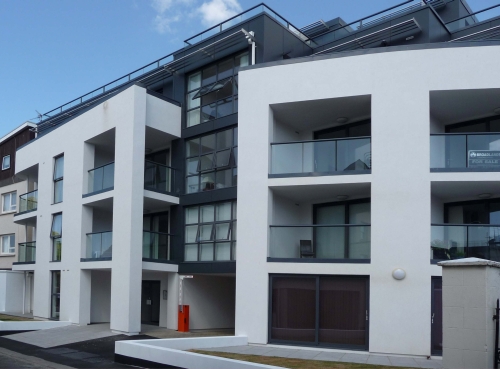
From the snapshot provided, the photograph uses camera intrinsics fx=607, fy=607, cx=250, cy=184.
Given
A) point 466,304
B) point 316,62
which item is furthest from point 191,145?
point 466,304

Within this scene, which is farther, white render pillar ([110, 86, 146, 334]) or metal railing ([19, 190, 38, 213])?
metal railing ([19, 190, 38, 213])

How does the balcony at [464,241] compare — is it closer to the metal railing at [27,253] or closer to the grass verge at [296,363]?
the grass verge at [296,363]

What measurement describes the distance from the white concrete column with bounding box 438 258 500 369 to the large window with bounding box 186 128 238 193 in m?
10.5

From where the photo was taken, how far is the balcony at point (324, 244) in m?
17.2

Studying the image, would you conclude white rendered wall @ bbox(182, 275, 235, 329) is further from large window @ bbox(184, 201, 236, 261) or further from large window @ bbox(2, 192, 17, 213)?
large window @ bbox(2, 192, 17, 213)

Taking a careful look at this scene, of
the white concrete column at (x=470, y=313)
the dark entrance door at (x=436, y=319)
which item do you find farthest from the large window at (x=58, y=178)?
the white concrete column at (x=470, y=313)

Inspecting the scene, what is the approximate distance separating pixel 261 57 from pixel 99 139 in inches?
295

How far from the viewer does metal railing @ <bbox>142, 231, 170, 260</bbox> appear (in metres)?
21.1

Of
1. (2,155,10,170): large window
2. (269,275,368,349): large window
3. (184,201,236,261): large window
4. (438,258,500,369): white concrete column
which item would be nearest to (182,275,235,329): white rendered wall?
(184,201,236,261): large window

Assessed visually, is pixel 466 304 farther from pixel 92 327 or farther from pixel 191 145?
pixel 92 327

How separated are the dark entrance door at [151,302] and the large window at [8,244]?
12703 millimetres

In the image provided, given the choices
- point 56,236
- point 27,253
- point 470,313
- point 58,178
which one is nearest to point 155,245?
point 56,236

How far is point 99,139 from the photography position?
23.7 metres

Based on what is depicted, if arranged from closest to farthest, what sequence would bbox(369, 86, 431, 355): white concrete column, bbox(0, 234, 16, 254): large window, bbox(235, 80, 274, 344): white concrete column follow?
bbox(369, 86, 431, 355): white concrete column < bbox(235, 80, 274, 344): white concrete column < bbox(0, 234, 16, 254): large window
